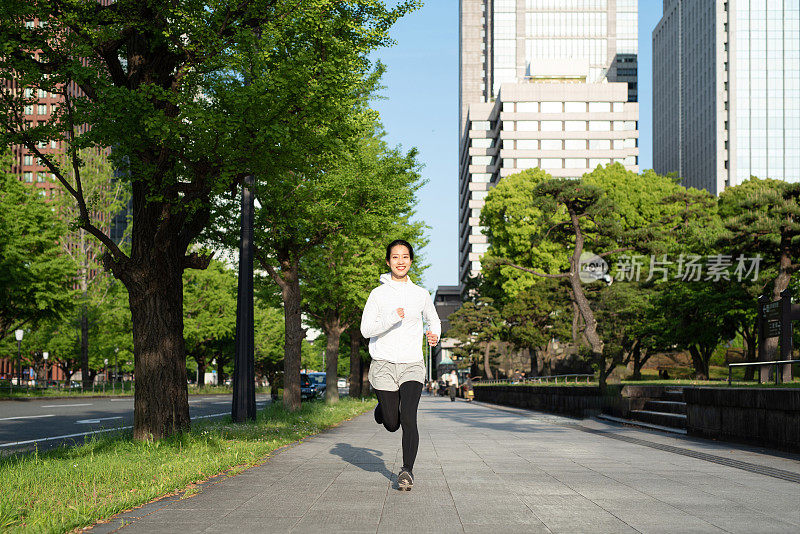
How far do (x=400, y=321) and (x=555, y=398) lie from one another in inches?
801

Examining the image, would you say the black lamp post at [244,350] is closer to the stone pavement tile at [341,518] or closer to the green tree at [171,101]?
the green tree at [171,101]

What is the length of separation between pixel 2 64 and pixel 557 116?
277 ft

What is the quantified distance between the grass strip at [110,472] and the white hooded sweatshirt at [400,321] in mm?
2137

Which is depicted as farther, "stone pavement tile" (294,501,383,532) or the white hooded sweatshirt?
the white hooded sweatshirt

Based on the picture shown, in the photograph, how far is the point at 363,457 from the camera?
9.47 metres

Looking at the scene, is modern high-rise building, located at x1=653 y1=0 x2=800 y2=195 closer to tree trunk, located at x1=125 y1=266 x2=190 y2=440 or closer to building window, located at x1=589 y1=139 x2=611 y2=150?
building window, located at x1=589 y1=139 x2=611 y2=150

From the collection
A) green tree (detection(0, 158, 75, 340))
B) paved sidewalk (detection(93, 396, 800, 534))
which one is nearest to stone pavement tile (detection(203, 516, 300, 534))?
paved sidewalk (detection(93, 396, 800, 534))

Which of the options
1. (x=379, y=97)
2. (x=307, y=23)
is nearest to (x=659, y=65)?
(x=379, y=97)

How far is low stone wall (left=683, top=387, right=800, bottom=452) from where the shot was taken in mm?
9797

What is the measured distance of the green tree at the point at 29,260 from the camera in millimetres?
32031

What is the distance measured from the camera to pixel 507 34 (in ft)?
371

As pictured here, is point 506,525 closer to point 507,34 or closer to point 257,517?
point 257,517

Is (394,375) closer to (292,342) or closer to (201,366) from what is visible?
(292,342)

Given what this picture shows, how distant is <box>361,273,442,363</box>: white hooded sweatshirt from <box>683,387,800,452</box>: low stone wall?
18.1ft
